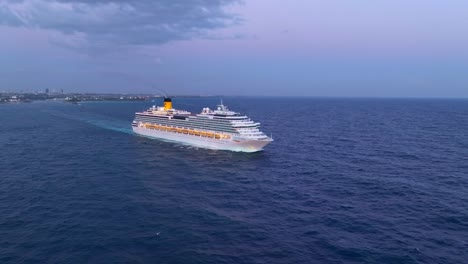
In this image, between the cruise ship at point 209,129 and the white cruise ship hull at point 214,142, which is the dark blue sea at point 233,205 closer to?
the white cruise ship hull at point 214,142

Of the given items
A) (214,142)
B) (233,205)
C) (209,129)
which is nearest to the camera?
(233,205)

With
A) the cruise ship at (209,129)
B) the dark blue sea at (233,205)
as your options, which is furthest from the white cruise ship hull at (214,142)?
the dark blue sea at (233,205)

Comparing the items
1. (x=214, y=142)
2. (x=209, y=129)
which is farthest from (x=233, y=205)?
(x=209, y=129)

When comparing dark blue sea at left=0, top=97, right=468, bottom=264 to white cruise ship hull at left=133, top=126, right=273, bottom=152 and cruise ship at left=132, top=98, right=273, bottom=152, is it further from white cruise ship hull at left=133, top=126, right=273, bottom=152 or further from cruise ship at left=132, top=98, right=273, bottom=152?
cruise ship at left=132, top=98, right=273, bottom=152

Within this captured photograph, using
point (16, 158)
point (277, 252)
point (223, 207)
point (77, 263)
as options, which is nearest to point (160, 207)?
point (223, 207)

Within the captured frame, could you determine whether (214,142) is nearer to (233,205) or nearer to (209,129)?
(209,129)
